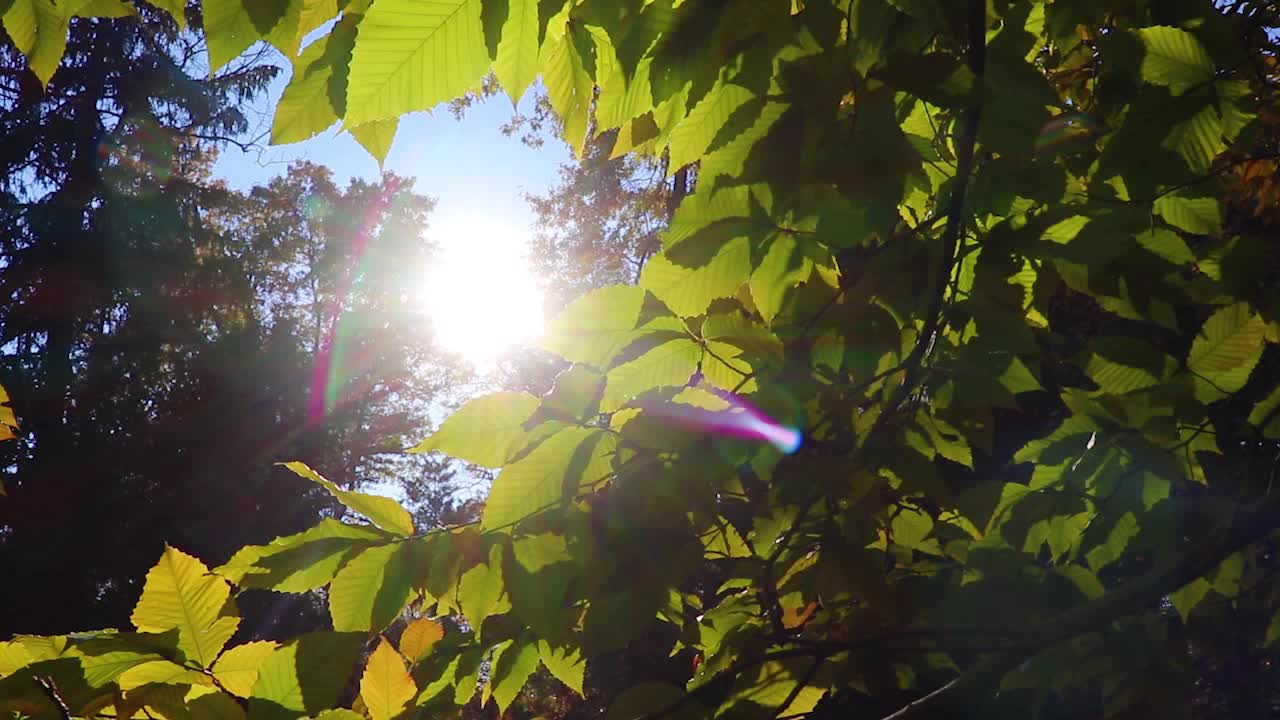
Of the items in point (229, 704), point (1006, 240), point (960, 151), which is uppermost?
point (960, 151)

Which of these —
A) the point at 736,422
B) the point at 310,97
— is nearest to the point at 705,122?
the point at 736,422

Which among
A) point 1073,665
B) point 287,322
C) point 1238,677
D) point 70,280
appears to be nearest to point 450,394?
point 287,322

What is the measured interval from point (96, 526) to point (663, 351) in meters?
13.8

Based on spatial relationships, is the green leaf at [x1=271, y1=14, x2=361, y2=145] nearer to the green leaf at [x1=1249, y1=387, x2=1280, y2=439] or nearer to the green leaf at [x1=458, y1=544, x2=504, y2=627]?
the green leaf at [x1=458, y1=544, x2=504, y2=627]

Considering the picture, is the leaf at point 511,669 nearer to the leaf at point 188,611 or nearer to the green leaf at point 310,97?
the leaf at point 188,611

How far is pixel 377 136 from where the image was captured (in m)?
1.08

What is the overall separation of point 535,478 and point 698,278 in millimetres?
375

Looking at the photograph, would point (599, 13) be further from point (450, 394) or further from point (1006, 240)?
point (450, 394)

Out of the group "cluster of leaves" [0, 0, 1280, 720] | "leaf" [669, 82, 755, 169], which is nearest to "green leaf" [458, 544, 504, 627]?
"cluster of leaves" [0, 0, 1280, 720]

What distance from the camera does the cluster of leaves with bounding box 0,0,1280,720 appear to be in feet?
3.38

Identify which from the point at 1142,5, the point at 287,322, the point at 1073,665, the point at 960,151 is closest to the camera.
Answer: the point at 960,151

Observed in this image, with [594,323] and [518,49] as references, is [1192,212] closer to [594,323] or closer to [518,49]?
[594,323]

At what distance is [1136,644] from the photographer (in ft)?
5.20

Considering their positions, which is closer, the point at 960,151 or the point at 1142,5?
the point at 960,151
